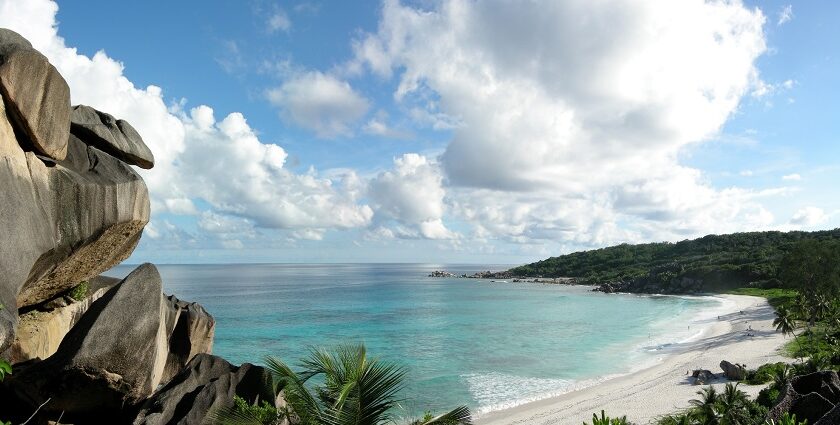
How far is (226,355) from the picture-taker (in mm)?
48469

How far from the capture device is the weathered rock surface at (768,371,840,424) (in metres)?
17.2

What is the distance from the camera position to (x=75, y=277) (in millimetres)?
16844

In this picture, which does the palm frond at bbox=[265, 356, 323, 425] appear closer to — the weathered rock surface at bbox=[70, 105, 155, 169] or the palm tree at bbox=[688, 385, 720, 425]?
the weathered rock surface at bbox=[70, 105, 155, 169]

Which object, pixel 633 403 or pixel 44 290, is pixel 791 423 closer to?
pixel 44 290

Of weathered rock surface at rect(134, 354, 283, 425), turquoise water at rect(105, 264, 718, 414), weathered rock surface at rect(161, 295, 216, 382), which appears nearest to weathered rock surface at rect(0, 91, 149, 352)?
weathered rock surface at rect(161, 295, 216, 382)

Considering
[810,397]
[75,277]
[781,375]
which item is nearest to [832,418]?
[810,397]

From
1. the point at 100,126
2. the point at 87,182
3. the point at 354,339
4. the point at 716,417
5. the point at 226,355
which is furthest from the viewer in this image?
the point at 354,339

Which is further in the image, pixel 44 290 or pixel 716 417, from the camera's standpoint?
pixel 716 417

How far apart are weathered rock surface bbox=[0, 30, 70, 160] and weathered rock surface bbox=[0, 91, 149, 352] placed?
0.35 metres

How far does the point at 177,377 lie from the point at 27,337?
15.1ft

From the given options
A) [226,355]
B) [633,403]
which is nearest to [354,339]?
[226,355]

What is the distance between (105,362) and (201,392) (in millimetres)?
2819

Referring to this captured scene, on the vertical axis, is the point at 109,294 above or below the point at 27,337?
above

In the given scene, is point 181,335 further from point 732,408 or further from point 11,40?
point 732,408
